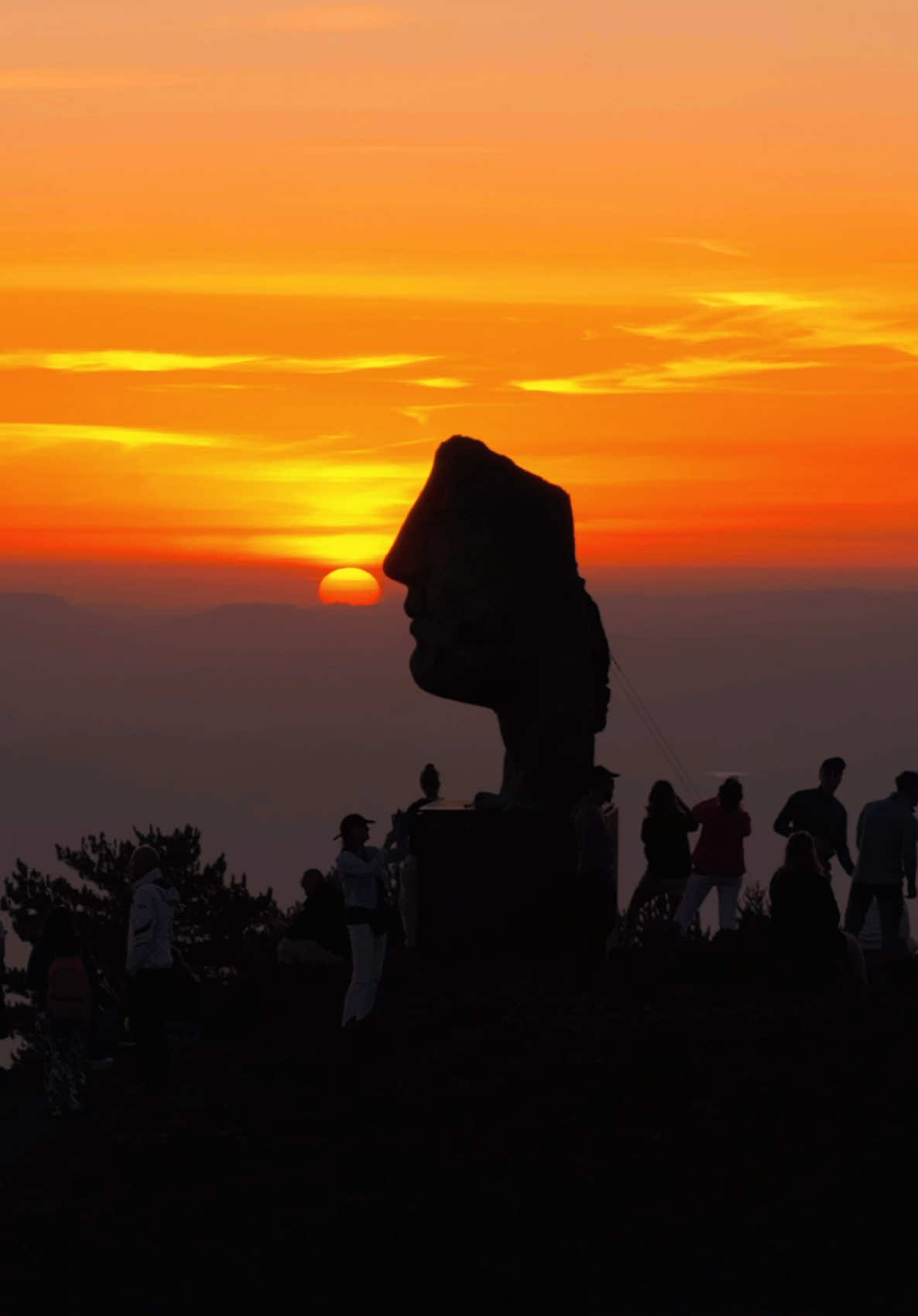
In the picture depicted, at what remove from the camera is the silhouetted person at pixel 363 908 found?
17.8 m

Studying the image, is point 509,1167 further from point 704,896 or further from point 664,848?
point 664,848

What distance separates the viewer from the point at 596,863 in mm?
20500

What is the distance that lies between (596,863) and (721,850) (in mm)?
1111

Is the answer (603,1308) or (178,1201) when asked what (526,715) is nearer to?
(178,1201)

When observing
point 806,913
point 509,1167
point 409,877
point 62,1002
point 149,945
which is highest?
point 409,877

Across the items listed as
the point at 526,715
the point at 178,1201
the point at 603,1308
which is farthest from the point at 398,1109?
the point at 526,715

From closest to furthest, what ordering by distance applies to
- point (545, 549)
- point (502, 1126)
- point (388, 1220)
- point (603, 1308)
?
point (603, 1308) < point (388, 1220) < point (502, 1126) < point (545, 549)

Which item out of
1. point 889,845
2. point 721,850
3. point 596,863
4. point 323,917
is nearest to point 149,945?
point 323,917

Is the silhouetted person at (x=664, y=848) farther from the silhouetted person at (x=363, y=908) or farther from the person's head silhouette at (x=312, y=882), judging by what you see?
the silhouetted person at (x=363, y=908)

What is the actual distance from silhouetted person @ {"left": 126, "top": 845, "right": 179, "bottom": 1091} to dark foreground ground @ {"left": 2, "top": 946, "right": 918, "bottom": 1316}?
24.6 inches

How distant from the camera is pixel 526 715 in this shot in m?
21.8

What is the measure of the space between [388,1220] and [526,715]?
9082 millimetres

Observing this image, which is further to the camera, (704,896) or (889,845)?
(704,896)

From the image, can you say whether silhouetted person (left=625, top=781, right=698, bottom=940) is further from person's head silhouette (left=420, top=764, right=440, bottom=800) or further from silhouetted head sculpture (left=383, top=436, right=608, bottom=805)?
person's head silhouette (left=420, top=764, right=440, bottom=800)
